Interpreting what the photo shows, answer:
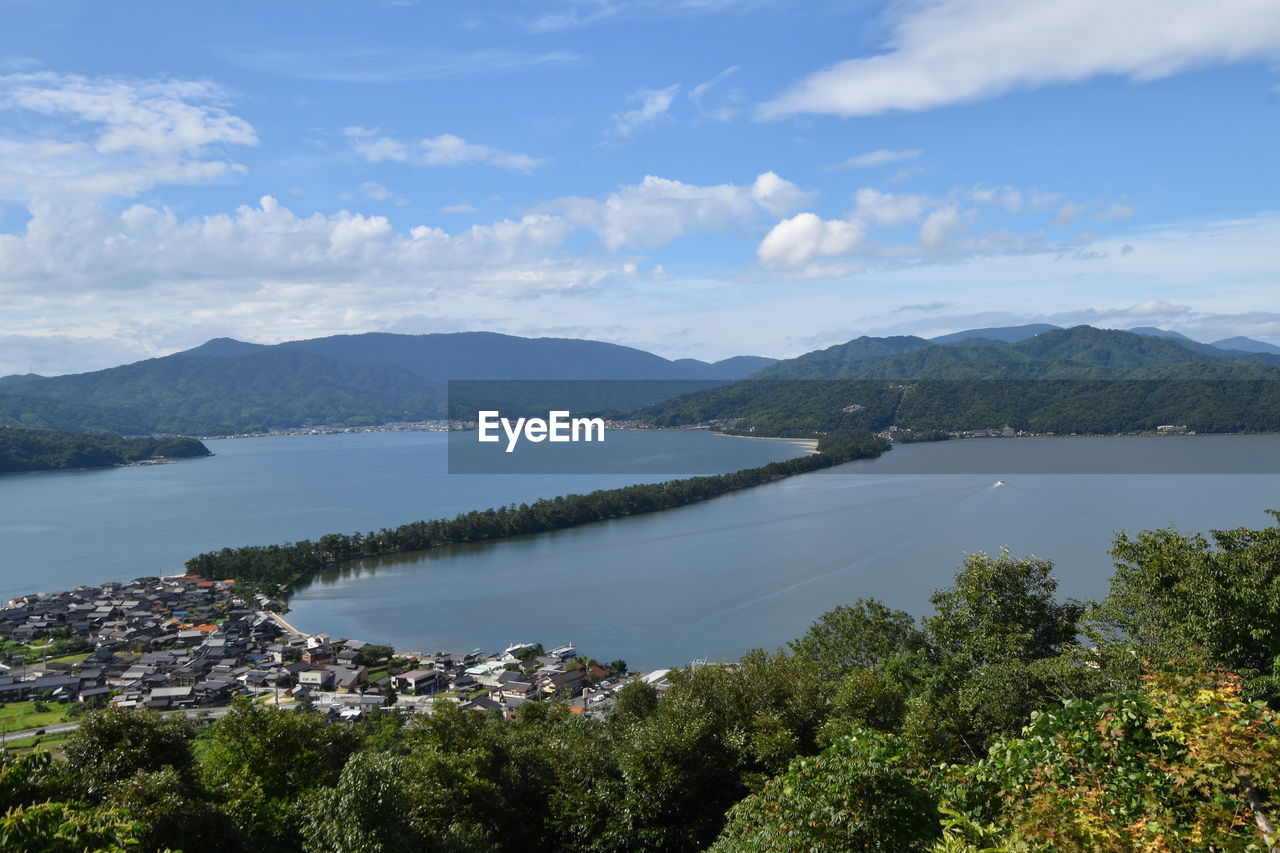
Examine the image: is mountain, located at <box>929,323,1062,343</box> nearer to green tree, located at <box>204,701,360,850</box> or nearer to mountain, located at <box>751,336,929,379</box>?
mountain, located at <box>751,336,929,379</box>

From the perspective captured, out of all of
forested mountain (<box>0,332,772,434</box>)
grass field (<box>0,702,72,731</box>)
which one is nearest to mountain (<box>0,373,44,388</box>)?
forested mountain (<box>0,332,772,434</box>)

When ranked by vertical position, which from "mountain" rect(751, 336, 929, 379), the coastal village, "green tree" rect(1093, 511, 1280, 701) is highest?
"mountain" rect(751, 336, 929, 379)

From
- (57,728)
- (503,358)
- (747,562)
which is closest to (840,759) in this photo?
(57,728)

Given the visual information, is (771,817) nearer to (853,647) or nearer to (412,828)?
(412,828)

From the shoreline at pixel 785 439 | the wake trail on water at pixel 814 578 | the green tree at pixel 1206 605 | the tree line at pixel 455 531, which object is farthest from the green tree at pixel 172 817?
the shoreline at pixel 785 439

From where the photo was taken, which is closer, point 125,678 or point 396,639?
point 125,678

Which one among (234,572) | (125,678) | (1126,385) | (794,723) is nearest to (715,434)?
(1126,385)
